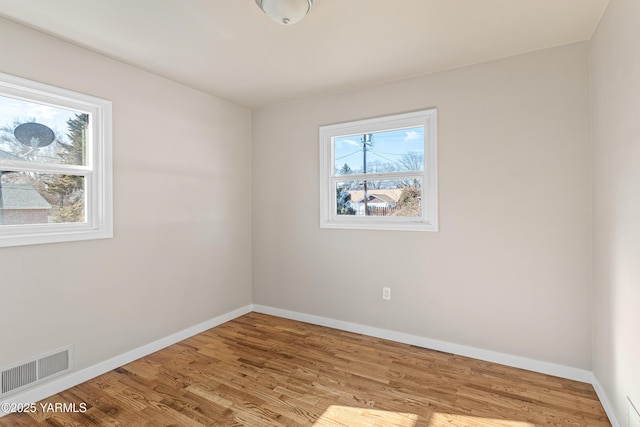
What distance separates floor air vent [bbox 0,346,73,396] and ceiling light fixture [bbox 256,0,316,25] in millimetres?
2687

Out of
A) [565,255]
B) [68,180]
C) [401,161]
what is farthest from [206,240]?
[565,255]

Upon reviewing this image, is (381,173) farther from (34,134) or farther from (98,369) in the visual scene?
(98,369)

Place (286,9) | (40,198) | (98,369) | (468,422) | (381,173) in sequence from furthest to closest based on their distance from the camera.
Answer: (381,173) < (98,369) < (40,198) < (468,422) < (286,9)

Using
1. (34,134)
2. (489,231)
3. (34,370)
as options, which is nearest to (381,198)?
(489,231)

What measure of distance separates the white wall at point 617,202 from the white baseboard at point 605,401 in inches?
1.8

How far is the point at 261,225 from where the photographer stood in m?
3.90

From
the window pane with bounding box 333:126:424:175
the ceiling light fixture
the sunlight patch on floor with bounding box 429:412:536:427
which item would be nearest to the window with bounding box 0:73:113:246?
the ceiling light fixture

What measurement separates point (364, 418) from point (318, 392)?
0.40 meters

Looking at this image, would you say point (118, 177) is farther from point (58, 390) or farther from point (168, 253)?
point (58, 390)

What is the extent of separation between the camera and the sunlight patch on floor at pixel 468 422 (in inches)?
74.2

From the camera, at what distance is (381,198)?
3.22 metres

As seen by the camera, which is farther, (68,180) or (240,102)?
(240,102)

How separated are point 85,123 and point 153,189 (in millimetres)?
709

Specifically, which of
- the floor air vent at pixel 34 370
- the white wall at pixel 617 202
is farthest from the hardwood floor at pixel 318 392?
the white wall at pixel 617 202
